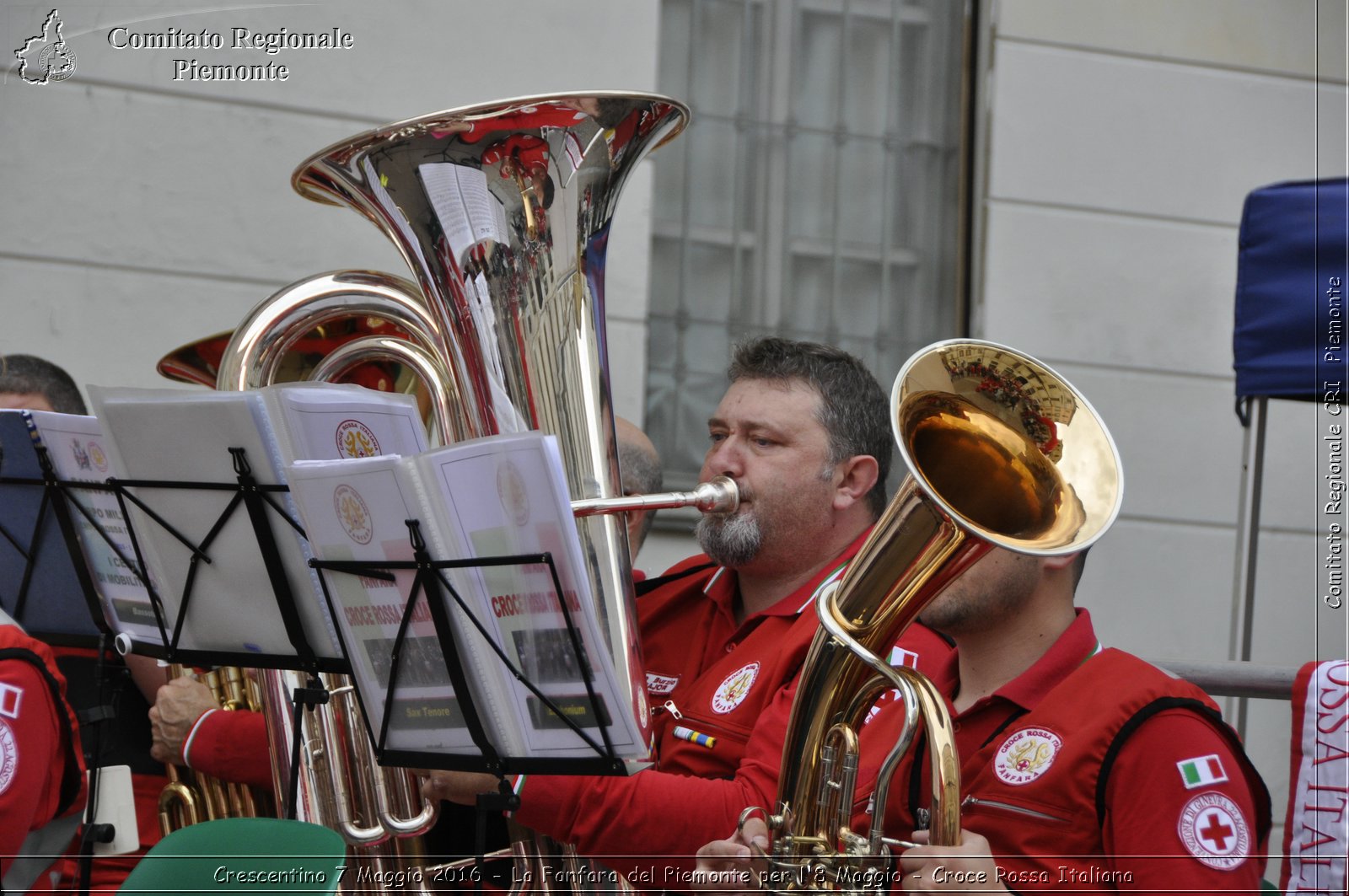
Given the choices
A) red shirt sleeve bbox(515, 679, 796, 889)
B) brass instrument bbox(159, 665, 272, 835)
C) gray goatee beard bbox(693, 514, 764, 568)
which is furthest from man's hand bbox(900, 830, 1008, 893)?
brass instrument bbox(159, 665, 272, 835)

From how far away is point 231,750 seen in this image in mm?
3010

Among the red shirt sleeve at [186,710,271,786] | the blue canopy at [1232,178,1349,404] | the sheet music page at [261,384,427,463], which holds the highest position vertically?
the blue canopy at [1232,178,1349,404]

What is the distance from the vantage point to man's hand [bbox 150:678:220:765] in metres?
3.07

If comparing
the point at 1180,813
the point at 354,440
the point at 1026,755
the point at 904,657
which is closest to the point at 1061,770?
the point at 1026,755

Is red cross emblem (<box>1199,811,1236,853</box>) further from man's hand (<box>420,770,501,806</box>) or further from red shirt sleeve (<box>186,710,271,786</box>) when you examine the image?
red shirt sleeve (<box>186,710,271,786</box>)

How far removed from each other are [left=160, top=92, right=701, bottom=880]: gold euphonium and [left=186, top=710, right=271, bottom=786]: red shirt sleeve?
101 centimetres

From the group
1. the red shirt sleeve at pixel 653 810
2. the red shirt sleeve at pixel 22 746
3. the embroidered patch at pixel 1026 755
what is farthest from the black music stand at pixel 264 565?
the embroidered patch at pixel 1026 755

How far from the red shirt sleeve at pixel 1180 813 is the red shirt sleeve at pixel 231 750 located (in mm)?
1797

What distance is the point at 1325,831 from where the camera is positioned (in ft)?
7.48

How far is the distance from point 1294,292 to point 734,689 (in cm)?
208

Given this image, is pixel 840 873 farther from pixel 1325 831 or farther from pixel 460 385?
pixel 460 385

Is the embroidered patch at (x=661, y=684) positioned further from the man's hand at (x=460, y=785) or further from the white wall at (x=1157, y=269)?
the white wall at (x=1157, y=269)

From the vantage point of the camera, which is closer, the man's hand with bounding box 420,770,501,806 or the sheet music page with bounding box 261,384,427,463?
the sheet music page with bounding box 261,384,427,463

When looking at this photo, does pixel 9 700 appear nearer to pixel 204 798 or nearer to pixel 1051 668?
pixel 204 798
